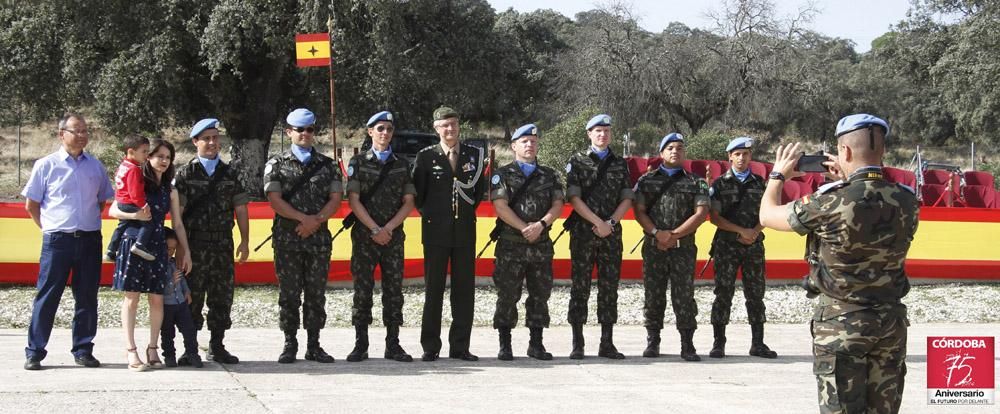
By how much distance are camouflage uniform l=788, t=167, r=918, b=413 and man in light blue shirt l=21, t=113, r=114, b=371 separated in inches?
201

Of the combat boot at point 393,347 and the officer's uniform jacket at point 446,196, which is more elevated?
the officer's uniform jacket at point 446,196

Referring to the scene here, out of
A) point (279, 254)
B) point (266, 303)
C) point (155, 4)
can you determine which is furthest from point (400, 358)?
point (155, 4)

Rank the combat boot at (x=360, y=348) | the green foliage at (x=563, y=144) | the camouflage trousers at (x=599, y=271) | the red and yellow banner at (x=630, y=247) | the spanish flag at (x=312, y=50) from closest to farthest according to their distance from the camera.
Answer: the combat boot at (x=360, y=348) → the camouflage trousers at (x=599, y=271) → the red and yellow banner at (x=630, y=247) → the spanish flag at (x=312, y=50) → the green foliage at (x=563, y=144)

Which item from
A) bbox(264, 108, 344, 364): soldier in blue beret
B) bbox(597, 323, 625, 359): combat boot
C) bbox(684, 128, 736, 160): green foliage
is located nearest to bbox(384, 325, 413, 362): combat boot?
bbox(264, 108, 344, 364): soldier in blue beret

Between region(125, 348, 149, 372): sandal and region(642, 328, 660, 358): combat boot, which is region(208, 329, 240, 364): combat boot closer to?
region(125, 348, 149, 372): sandal

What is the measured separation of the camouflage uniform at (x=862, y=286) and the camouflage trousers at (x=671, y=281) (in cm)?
389

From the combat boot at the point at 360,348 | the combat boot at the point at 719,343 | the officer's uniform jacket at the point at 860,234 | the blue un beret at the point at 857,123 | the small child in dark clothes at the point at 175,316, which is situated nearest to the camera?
the officer's uniform jacket at the point at 860,234

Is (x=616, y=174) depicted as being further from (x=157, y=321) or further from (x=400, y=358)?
(x=157, y=321)

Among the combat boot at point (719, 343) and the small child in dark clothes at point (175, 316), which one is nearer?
the small child in dark clothes at point (175, 316)

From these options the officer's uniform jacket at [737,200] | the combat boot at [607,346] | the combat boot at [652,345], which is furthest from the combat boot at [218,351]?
the officer's uniform jacket at [737,200]

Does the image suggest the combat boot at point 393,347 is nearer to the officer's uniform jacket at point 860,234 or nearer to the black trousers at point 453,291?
the black trousers at point 453,291

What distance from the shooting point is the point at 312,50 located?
18.0 m

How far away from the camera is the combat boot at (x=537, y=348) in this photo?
8.78 meters

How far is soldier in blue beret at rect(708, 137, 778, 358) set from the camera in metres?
9.12
